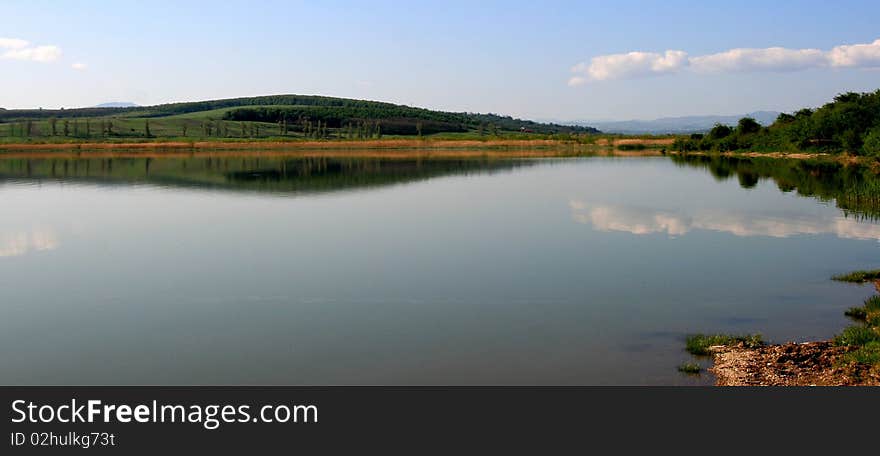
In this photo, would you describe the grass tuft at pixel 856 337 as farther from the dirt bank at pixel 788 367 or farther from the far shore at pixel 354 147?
the far shore at pixel 354 147

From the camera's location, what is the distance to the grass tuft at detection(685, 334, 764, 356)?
442 inches

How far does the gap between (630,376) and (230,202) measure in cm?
2666

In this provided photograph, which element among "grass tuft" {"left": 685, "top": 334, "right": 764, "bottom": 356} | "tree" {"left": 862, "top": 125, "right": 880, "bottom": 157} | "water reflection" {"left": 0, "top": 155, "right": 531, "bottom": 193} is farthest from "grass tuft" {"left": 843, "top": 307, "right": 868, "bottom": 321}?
"tree" {"left": 862, "top": 125, "right": 880, "bottom": 157}

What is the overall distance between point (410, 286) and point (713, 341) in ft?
Answer: 21.5

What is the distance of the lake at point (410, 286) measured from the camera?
11.0 m

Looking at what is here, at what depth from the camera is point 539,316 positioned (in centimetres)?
1344

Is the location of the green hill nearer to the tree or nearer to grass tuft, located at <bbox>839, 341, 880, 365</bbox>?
the tree

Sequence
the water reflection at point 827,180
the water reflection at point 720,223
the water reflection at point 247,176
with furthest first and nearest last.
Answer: the water reflection at point 247,176 < the water reflection at point 827,180 < the water reflection at point 720,223

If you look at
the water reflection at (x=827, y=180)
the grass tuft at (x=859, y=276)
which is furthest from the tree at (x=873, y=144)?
the grass tuft at (x=859, y=276)

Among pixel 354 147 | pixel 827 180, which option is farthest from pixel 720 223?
pixel 354 147

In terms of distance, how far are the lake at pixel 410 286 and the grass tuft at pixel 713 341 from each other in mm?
267
